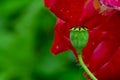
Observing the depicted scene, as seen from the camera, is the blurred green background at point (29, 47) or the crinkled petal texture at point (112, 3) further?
the blurred green background at point (29, 47)

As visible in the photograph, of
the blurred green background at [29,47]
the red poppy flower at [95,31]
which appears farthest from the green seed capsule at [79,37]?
the blurred green background at [29,47]

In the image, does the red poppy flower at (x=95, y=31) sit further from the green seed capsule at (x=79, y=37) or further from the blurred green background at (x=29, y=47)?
the blurred green background at (x=29, y=47)

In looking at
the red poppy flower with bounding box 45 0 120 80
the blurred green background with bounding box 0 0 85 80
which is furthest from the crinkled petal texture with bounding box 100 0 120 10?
the blurred green background with bounding box 0 0 85 80

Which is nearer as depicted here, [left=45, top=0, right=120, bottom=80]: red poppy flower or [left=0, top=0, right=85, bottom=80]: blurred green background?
[left=45, top=0, right=120, bottom=80]: red poppy flower

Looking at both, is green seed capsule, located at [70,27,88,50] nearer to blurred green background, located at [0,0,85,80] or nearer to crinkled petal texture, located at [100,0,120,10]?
crinkled petal texture, located at [100,0,120,10]

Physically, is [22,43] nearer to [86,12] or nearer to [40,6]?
[40,6]

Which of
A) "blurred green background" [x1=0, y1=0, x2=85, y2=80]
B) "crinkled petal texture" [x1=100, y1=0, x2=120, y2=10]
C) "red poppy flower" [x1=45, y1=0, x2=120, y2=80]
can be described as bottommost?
"blurred green background" [x1=0, y1=0, x2=85, y2=80]

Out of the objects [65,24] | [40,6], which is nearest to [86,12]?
[65,24]
